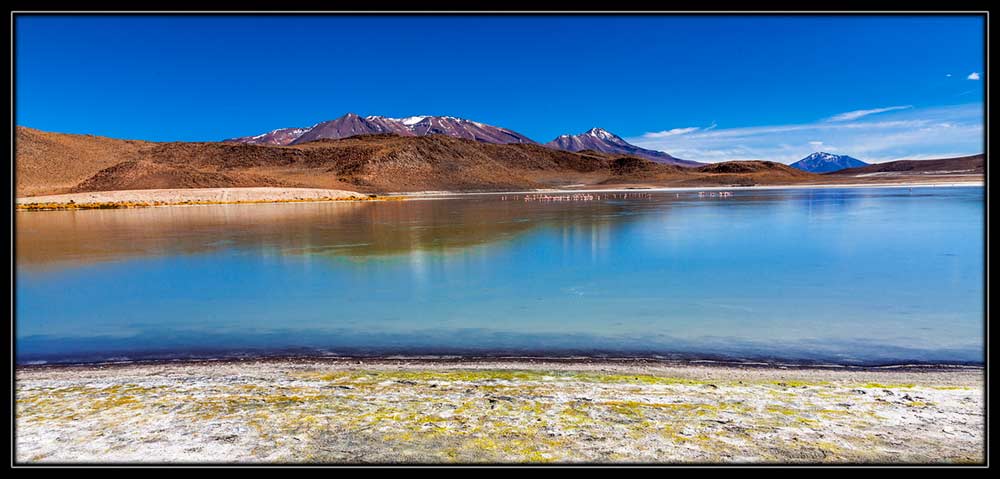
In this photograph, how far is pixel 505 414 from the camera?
395 centimetres

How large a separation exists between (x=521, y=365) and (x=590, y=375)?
71cm

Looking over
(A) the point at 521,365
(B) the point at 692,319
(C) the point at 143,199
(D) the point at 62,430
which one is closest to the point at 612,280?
(B) the point at 692,319

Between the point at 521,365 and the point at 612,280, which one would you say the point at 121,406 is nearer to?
the point at 521,365

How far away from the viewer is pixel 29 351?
20.7ft

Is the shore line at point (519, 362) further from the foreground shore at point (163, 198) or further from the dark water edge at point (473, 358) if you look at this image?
the foreground shore at point (163, 198)

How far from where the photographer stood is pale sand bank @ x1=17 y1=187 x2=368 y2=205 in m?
45.0

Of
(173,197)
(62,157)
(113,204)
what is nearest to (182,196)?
(173,197)

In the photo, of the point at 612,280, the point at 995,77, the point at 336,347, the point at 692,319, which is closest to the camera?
the point at 995,77

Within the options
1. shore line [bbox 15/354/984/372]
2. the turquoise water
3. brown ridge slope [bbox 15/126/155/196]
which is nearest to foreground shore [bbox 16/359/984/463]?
shore line [bbox 15/354/984/372]

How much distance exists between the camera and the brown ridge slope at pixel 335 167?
65875 mm

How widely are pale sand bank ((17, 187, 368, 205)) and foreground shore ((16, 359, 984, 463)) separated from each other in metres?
47.4

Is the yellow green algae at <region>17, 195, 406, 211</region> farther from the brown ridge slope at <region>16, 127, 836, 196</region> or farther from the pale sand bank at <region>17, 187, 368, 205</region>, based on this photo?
the brown ridge slope at <region>16, 127, 836, 196</region>

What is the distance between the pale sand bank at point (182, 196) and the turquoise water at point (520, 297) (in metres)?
33.2

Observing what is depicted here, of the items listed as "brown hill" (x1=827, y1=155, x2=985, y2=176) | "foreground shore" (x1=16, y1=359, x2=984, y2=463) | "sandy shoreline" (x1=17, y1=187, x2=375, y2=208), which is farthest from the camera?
"brown hill" (x1=827, y1=155, x2=985, y2=176)
